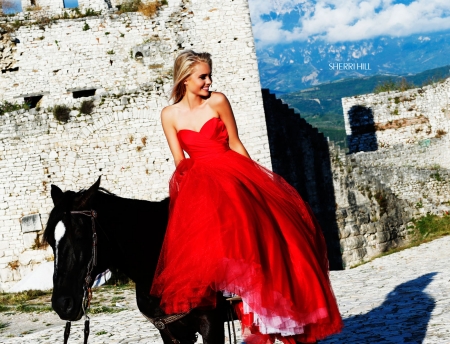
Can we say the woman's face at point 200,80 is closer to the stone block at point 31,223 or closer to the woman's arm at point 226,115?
the woman's arm at point 226,115

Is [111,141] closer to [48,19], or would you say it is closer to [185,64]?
[48,19]

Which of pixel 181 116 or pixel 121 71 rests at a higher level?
pixel 121 71

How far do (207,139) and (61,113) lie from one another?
38.2 feet

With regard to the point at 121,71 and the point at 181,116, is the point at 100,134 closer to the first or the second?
the point at 121,71

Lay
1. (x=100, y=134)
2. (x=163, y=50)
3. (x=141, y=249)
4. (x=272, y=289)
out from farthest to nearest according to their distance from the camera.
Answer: (x=163, y=50)
(x=100, y=134)
(x=141, y=249)
(x=272, y=289)

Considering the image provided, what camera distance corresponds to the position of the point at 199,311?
5.01m

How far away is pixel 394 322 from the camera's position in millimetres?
8547

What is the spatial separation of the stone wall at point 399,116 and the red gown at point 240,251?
22437 mm

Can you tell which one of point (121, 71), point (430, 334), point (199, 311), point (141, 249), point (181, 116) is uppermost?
point (121, 71)

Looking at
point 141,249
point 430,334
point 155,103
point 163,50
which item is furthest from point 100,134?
point 141,249

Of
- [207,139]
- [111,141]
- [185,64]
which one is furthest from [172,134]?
[111,141]

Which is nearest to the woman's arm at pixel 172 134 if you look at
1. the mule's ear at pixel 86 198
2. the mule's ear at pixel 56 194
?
the mule's ear at pixel 86 198

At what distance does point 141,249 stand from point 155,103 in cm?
1164

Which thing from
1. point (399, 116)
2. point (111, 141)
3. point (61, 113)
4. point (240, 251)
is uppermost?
point (61, 113)
